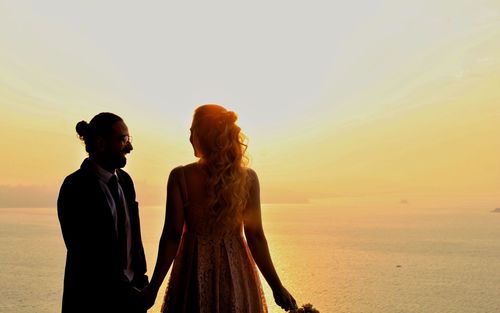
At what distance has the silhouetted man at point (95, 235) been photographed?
4.21 metres

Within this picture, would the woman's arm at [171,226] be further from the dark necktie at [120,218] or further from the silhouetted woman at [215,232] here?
the dark necktie at [120,218]

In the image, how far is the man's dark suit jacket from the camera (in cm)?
424

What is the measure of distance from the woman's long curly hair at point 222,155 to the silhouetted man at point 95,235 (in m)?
0.70

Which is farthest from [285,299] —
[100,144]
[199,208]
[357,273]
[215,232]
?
[357,273]

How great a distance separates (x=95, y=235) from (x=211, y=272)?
97cm

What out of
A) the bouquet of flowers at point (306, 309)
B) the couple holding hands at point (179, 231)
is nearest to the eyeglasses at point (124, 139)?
the couple holding hands at point (179, 231)

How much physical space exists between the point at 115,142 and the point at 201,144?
75cm

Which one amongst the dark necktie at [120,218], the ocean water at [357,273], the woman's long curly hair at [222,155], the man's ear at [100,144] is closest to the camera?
the woman's long curly hair at [222,155]

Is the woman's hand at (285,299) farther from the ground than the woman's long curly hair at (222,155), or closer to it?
closer to it

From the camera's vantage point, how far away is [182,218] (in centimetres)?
398

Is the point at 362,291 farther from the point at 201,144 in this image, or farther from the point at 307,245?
the point at 201,144

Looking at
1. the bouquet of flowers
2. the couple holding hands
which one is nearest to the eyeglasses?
the couple holding hands

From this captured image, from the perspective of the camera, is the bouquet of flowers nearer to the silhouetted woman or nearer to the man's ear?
the silhouetted woman

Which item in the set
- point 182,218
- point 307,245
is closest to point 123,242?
point 182,218
